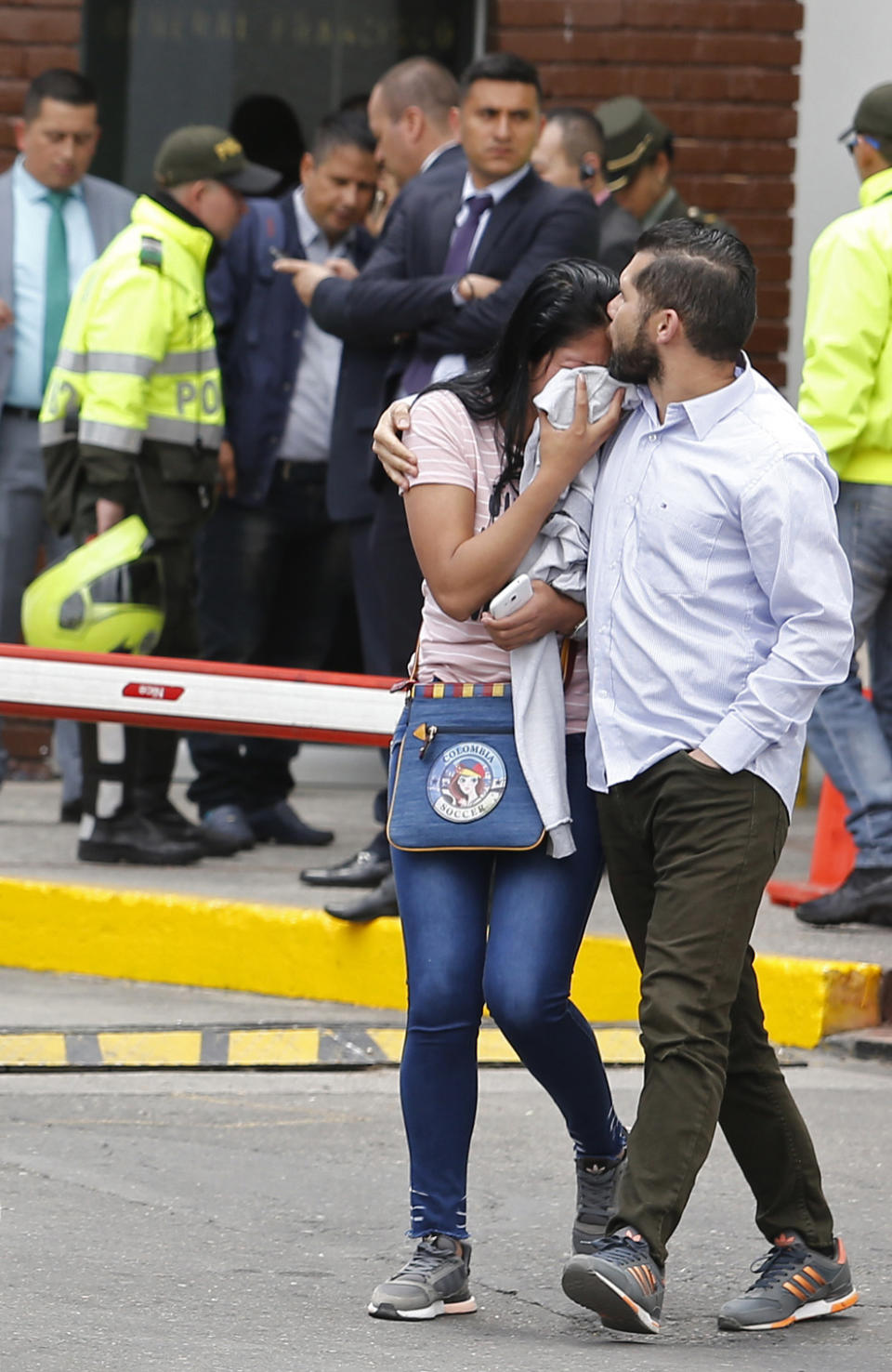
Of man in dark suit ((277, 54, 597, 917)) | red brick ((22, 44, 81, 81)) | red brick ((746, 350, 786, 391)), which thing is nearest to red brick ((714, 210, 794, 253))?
red brick ((746, 350, 786, 391))

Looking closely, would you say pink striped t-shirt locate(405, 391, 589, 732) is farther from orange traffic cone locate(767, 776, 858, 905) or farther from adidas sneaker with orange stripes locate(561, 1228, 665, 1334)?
orange traffic cone locate(767, 776, 858, 905)

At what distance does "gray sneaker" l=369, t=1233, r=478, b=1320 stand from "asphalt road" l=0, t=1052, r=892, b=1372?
0.03 m

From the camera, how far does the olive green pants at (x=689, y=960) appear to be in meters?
3.84

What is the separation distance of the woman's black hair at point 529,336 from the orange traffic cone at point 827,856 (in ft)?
10.6

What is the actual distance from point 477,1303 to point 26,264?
509cm

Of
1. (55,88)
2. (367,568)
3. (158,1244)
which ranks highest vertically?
(55,88)

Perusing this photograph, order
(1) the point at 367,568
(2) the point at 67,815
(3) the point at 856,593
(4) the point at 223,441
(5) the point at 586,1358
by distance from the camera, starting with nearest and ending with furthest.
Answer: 1. (5) the point at 586,1358
2. (3) the point at 856,593
3. (1) the point at 367,568
4. (4) the point at 223,441
5. (2) the point at 67,815

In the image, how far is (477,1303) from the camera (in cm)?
417

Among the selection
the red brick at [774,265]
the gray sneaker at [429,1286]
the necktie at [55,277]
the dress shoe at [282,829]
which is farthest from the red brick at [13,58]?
the gray sneaker at [429,1286]

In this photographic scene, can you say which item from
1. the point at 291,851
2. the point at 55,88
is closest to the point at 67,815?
the point at 291,851

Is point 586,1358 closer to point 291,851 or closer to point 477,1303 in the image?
point 477,1303

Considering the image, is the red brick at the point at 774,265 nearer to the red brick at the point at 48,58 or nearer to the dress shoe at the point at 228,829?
the red brick at the point at 48,58

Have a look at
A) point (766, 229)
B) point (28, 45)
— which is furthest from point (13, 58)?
point (766, 229)

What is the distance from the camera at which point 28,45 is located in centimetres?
959
